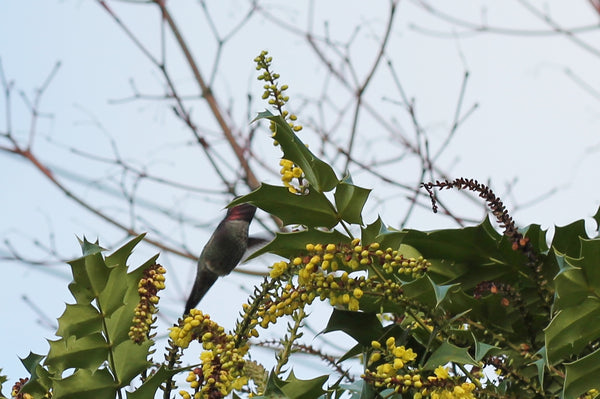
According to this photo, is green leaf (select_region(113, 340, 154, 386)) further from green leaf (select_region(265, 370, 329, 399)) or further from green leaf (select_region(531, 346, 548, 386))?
green leaf (select_region(531, 346, 548, 386))

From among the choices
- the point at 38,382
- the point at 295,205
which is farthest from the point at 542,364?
the point at 38,382

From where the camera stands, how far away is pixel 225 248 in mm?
3402

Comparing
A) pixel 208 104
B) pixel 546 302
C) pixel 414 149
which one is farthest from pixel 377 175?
pixel 546 302

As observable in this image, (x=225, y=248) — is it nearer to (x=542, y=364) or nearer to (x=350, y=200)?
(x=350, y=200)

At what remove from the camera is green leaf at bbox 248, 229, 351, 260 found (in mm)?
1141

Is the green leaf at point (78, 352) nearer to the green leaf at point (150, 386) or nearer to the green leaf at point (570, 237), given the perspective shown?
the green leaf at point (150, 386)

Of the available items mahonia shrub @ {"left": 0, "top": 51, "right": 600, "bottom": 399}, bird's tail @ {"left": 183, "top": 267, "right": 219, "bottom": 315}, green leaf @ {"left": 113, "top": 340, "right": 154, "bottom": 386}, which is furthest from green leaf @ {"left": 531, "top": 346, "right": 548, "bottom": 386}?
bird's tail @ {"left": 183, "top": 267, "right": 219, "bottom": 315}

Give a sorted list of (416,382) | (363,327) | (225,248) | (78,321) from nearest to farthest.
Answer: (416,382) < (78,321) < (363,327) < (225,248)

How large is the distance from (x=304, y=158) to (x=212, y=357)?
1.01 ft

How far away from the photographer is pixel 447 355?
1.03 metres

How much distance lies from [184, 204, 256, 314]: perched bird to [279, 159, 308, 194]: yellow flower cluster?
2228 mm

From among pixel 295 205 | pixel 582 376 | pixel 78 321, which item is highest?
pixel 295 205

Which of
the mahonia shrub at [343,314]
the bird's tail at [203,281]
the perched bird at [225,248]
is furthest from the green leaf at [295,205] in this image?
the bird's tail at [203,281]

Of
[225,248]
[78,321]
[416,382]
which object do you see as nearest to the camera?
[416,382]
